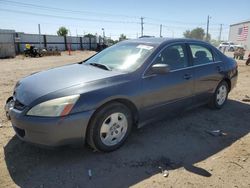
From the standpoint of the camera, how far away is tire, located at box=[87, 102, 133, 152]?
10.7 feet

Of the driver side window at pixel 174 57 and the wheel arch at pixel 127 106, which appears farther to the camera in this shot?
the driver side window at pixel 174 57

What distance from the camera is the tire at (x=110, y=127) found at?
3.27m

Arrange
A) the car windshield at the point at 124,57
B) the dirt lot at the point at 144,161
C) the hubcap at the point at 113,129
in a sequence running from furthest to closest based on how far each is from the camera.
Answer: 1. the car windshield at the point at 124,57
2. the hubcap at the point at 113,129
3. the dirt lot at the point at 144,161

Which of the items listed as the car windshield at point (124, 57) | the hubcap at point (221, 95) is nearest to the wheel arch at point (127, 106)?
the car windshield at point (124, 57)

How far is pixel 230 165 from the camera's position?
3311mm

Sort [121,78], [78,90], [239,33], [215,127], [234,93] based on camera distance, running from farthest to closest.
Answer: [239,33] → [234,93] → [215,127] → [121,78] → [78,90]

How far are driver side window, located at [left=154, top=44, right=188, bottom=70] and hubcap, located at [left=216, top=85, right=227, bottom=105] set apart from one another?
1482mm

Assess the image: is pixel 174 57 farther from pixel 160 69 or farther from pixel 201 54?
pixel 201 54

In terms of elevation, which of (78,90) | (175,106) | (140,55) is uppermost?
(140,55)

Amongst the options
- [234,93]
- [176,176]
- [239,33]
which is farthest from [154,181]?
[239,33]

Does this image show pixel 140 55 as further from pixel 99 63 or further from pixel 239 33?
pixel 239 33

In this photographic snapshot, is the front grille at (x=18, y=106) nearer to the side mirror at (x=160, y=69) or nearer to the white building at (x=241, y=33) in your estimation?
the side mirror at (x=160, y=69)

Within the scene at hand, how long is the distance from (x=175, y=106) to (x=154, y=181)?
68.6 inches

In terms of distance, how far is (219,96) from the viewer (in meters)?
5.59
